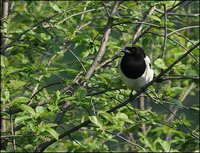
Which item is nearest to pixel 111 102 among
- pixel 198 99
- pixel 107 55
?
pixel 107 55

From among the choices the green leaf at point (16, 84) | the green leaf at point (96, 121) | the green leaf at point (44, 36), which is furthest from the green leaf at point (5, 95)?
the green leaf at point (44, 36)

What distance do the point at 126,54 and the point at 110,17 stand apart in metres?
0.49

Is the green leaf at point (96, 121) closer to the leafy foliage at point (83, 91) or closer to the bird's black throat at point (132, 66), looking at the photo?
the leafy foliage at point (83, 91)

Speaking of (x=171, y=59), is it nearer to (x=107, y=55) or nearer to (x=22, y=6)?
(x=107, y=55)

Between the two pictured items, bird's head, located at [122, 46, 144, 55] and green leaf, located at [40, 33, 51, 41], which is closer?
green leaf, located at [40, 33, 51, 41]

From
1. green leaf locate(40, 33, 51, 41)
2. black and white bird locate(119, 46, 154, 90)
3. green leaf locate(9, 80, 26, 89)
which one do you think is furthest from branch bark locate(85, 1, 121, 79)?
green leaf locate(9, 80, 26, 89)

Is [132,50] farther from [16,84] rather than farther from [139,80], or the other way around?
[16,84]

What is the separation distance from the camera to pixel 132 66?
6.11m

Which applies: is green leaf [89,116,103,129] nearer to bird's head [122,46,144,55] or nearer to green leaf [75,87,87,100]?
green leaf [75,87,87,100]

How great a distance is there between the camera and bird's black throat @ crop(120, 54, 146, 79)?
6.05 metres

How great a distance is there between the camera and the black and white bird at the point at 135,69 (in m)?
5.96

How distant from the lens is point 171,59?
6.33 metres

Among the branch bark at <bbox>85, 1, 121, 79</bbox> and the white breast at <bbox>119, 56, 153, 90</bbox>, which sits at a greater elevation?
the branch bark at <bbox>85, 1, 121, 79</bbox>

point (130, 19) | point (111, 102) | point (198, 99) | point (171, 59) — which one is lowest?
point (198, 99)
